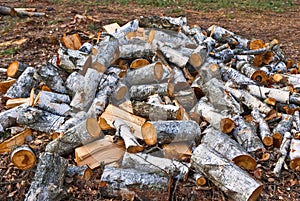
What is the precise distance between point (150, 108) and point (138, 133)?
0.35 metres

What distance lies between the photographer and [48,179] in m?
3.49

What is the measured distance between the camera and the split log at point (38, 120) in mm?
4227

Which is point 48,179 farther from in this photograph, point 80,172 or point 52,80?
point 52,80

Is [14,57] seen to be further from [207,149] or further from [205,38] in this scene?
[207,149]

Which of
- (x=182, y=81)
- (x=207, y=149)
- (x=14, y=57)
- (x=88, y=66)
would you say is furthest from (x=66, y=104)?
(x=14, y=57)

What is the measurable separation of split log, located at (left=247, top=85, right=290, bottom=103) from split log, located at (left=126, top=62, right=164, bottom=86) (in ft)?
4.20

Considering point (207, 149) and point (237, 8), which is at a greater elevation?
point (207, 149)

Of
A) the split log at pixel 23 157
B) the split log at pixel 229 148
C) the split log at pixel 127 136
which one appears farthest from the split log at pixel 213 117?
the split log at pixel 23 157

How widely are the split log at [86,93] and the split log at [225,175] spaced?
1.55m

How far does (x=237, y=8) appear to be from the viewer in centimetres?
1154

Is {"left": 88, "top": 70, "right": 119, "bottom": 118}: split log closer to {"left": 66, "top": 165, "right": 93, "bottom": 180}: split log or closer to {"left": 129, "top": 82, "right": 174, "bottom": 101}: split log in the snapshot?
{"left": 129, "top": 82, "right": 174, "bottom": 101}: split log

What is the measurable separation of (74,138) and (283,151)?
234cm

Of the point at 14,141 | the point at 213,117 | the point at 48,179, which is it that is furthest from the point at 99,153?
the point at 213,117

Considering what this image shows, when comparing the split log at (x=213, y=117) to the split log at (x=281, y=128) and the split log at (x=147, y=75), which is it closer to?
the split log at (x=281, y=128)
